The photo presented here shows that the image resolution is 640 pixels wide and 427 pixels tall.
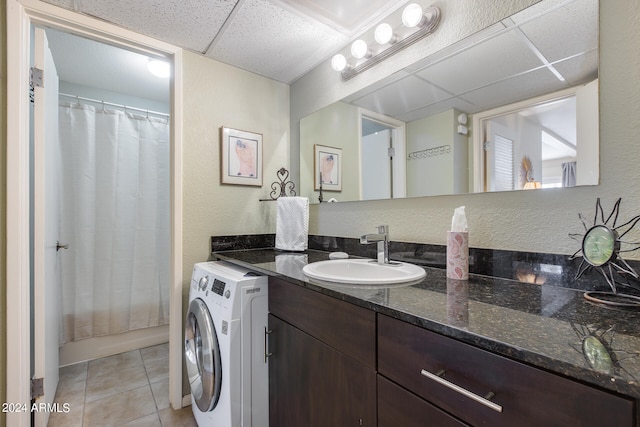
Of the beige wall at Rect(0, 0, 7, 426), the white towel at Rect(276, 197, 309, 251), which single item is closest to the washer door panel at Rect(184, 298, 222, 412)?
the white towel at Rect(276, 197, 309, 251)

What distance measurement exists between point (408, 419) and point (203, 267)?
1203mm

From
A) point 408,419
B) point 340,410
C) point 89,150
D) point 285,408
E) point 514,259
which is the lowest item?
point 285,408

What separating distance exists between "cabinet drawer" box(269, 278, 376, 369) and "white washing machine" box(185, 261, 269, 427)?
12 cm

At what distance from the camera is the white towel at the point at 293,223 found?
6.15 ft

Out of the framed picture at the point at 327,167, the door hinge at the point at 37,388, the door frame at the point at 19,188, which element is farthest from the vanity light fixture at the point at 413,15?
the door hinge at the point at 37,388

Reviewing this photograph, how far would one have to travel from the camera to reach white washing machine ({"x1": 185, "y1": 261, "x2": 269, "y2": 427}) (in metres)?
1.21

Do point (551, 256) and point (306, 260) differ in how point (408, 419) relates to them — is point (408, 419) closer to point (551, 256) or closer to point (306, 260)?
point (551, 256)

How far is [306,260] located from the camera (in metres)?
1.55

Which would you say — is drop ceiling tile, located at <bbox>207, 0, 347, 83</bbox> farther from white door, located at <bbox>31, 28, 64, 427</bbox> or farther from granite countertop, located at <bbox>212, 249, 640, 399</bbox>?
granite countertop, located at <bbox>212, 249, 640, 399</bbox>

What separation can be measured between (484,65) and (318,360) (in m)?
1.31

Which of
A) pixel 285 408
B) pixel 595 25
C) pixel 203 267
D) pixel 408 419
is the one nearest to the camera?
pixel 408 419

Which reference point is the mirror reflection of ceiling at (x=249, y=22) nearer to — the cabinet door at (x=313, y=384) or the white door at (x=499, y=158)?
the white door at (x=499, y=158)

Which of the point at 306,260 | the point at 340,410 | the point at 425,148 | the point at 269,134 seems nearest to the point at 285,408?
the point at 340,410

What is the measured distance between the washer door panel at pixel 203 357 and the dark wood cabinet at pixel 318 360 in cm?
24
